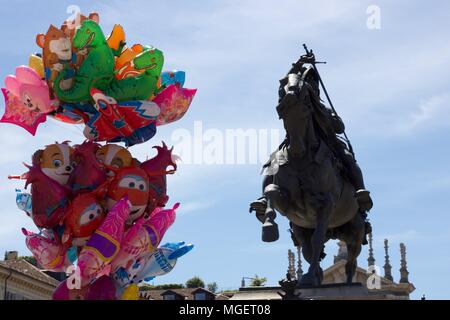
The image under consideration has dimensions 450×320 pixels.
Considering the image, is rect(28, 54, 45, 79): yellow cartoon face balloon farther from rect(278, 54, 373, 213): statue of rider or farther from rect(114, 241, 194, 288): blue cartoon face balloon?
rect(278, 54, 373, 213): statue of rider

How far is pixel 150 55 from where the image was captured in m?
26.8

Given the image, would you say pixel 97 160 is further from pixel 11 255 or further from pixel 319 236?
pixel 11 255

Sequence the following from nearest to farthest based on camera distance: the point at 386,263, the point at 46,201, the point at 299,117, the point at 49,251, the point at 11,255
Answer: the point at 299,117
the point at 46,201
the point at 49,251
the point at 11,255
the point at 386,263

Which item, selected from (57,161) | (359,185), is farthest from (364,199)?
(57,161)

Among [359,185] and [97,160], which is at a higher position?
[97,160]

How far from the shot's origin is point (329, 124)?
67.2ft

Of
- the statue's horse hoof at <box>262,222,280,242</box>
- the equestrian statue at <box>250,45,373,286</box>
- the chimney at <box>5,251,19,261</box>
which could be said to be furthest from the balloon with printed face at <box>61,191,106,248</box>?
the chimney at <box>5,251,19,261</box>

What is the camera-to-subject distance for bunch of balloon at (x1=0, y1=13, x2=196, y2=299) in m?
25.7

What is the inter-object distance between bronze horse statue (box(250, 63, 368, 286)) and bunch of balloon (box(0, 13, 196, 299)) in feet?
20.9

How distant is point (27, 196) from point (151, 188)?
3.04m

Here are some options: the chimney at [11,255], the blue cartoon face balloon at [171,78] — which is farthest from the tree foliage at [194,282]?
the blue cartoon face balloon at [171,78]

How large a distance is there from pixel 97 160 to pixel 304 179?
8.19 meters
